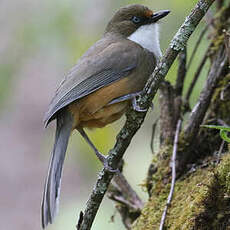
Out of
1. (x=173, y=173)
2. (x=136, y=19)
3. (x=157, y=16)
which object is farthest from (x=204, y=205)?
(x=136, y=19)

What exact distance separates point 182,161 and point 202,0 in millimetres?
1320

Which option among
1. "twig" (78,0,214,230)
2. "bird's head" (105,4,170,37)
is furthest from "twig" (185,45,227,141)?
Result: "bird's head" (105,4,170,37)

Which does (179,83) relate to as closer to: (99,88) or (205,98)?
(205,98)

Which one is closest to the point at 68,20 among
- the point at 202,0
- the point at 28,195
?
the point at 202,0

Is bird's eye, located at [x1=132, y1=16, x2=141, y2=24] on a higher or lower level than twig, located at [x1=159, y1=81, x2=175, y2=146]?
higher

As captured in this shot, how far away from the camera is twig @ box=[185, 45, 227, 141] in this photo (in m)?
3.58

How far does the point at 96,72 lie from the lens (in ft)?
13.0

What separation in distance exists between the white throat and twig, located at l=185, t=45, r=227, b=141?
1.97 feet

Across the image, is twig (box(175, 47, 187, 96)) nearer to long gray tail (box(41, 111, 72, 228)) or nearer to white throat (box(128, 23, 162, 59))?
white throat (box(128, 23, 162, 59))

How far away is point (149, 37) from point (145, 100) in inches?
58.9

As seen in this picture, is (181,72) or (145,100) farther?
(181,72)

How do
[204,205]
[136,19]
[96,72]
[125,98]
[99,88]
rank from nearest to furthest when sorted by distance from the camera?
1. [204,205]
2. [125,98]
3. [99,88]
4. [96,72]
5. [136,19]

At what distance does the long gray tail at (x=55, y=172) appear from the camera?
3.24 meters

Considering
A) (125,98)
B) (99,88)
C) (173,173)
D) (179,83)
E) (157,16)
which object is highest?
(157,16)
